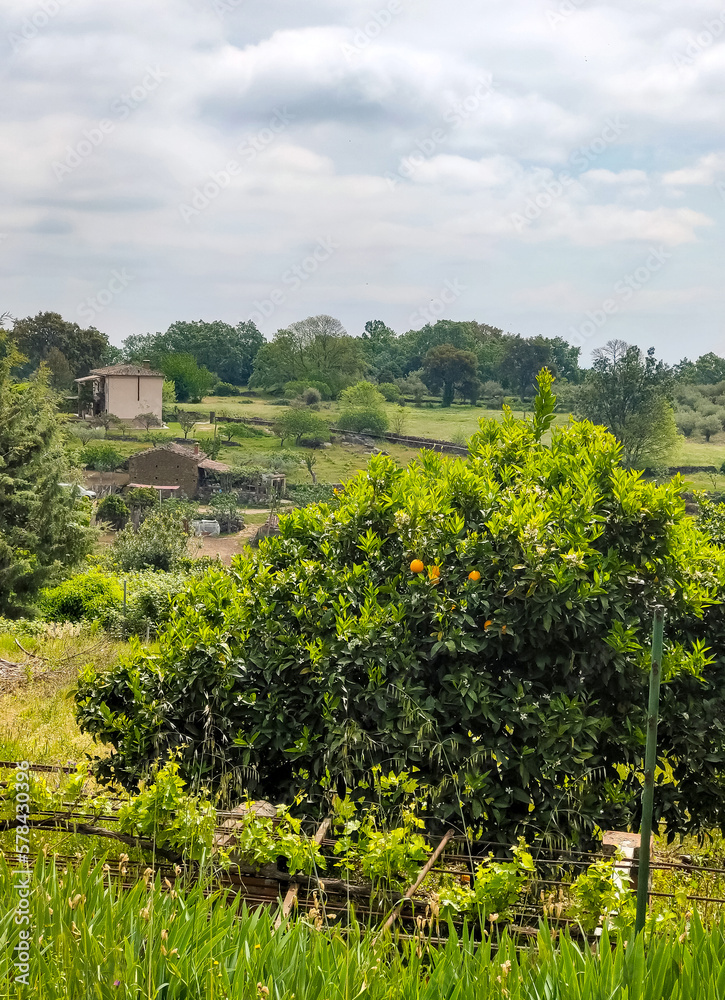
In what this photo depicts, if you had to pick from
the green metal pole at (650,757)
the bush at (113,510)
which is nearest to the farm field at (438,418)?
the bush at (113,510)

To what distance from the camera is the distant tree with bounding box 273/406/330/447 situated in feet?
243

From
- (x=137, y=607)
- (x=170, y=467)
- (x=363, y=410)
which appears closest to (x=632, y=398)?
(x=363, y=410)

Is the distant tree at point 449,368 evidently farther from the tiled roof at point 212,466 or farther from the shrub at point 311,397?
the tiled roof at point 212,466

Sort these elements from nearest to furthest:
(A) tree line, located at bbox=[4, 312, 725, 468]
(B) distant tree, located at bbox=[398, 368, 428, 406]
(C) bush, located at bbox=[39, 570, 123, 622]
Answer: (C) bush, located at bbox=[39, 570, 123, 622] < (A) tree line, located at bbox=[4, 312, 725, 468] < (B) distant tree, located at bbox=[398, 368, 428, 406]

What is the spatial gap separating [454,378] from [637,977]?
79368 millimetres

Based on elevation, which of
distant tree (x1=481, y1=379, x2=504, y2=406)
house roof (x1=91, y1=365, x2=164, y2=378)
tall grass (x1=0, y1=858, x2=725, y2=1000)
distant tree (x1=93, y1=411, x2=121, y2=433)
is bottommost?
tall grass (x1=0, y1=858, x2=725, y2=1000)

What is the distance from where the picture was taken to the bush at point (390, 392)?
271 feet

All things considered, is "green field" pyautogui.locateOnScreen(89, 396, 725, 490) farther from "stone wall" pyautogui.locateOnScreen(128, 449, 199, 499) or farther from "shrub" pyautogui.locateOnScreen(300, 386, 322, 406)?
"stone wall" pyautogui.locateOnScreen(128, 449, 199, 499)

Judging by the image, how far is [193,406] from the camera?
79.9 m

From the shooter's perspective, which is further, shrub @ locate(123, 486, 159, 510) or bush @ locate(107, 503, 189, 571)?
shrub @ locate(123, 486, 159, 510)

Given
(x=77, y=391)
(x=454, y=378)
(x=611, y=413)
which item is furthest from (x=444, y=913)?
(x=454, y=378)

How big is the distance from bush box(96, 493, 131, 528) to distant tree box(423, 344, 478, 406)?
39853mm

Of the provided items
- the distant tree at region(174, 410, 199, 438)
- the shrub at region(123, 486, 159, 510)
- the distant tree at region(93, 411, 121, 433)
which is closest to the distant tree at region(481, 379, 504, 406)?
the distant tree at region(174, 410, 199, 438)

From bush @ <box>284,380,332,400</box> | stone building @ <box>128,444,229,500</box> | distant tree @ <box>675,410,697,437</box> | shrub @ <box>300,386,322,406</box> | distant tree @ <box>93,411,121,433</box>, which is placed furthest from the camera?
bush @ <box>284,380,332,400</box>
